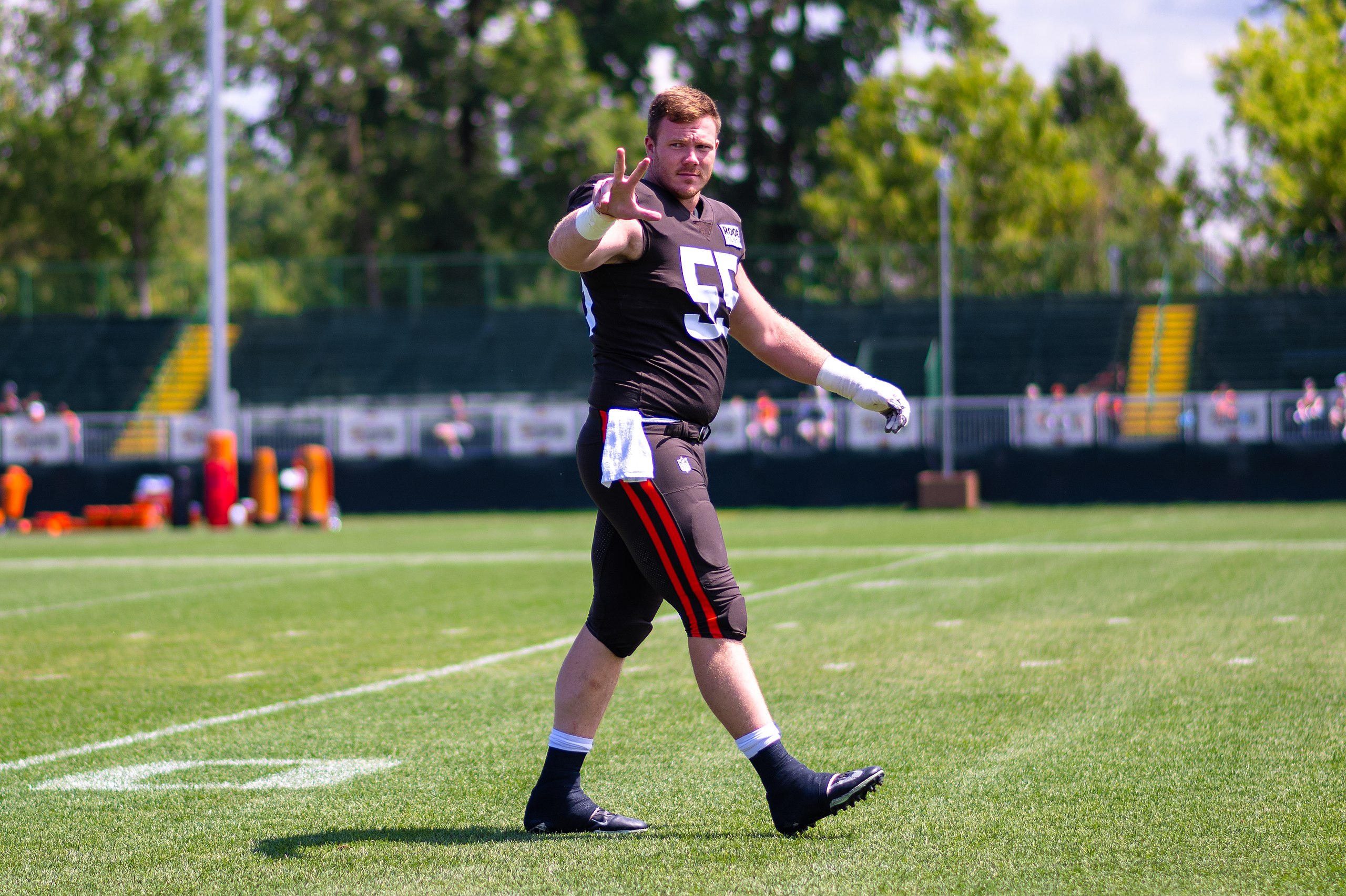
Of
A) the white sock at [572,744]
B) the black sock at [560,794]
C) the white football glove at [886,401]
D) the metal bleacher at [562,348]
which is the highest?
the metal bleacher at [562,348]

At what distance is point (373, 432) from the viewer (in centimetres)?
2845

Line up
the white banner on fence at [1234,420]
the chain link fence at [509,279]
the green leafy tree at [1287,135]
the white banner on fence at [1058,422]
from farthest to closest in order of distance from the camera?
1. the green leafy tree at [1287,135]
2. the chain link fence at [509,279]
3. the white banner on fence at [1058,422]
4. the white banner on fence at [1234,420]

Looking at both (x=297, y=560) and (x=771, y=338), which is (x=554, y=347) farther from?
(x=771, y=338)

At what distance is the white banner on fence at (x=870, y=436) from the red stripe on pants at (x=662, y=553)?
75.6 feet

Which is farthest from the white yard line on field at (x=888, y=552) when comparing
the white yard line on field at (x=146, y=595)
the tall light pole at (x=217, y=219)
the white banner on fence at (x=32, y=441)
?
the white banner on fence at (x=32, y=441)

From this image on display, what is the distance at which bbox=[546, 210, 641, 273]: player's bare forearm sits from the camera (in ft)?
13.2

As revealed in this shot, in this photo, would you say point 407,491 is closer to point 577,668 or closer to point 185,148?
→ point 185,148

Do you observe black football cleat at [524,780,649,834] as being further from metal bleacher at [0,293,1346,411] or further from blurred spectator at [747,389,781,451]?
metal bleacher at [0,293,1346,411]

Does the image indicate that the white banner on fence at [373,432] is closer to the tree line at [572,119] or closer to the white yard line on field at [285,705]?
the tree line at [572,119]

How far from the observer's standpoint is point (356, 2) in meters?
41.7

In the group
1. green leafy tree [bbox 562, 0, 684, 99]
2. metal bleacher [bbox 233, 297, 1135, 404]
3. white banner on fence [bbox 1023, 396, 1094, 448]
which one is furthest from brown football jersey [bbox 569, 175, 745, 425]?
green leafy tree [bbox 562, 0, 684, 99]

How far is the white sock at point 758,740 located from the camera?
423cm

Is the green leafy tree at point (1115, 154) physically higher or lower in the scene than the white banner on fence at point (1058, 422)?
higher

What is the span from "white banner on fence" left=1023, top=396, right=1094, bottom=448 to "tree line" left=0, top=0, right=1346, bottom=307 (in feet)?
48.1
